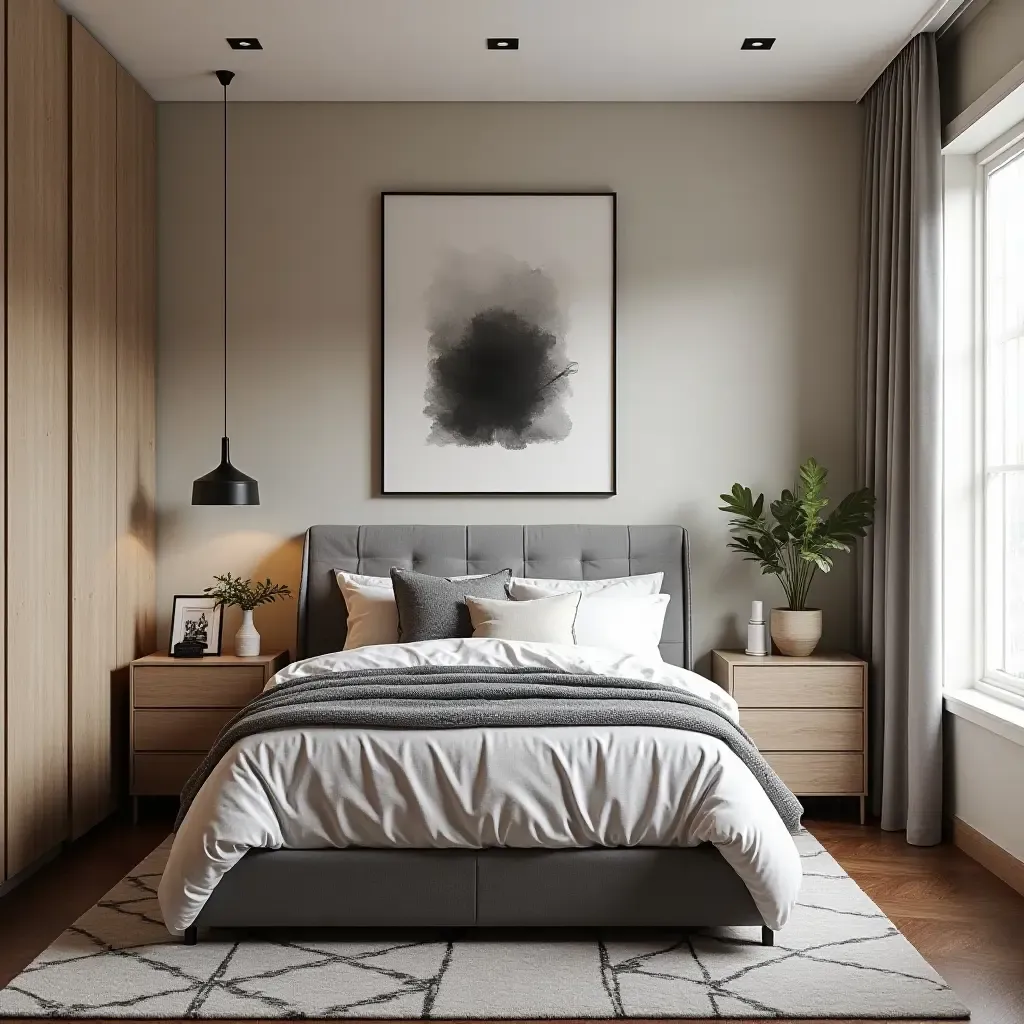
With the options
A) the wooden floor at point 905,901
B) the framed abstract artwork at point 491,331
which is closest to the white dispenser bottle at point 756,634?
the wooden floor at point 905,901

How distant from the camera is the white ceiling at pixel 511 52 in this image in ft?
12.5

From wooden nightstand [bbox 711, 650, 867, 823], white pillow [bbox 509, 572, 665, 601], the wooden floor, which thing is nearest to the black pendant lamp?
white pillow [bbox 509, 572, 665, 601]

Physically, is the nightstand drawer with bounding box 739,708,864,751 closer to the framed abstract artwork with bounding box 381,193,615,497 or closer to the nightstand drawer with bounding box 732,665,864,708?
the nightstand drawer with bounding box 732,665,864,708

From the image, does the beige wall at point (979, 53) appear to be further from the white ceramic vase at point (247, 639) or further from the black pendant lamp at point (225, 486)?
the white ceramic vase at point (247, 639)

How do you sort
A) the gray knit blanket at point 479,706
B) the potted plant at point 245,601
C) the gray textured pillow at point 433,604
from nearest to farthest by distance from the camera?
1. the gray knit blanket at point 479,706
2. the gray textured pillow at point 433,604
3. the potted plant at point 245,601

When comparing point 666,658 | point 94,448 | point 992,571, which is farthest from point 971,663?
point 94,448

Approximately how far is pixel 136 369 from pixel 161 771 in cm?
165

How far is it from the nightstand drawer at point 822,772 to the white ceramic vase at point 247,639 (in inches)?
83.6

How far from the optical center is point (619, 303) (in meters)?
4.73

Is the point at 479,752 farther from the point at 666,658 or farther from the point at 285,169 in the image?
the point at 285,169

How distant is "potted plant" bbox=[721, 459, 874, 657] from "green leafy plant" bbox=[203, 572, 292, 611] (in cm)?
196

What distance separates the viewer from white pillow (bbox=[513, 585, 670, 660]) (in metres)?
4.10

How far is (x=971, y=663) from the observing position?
4.04m

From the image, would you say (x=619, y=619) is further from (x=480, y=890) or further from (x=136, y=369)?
(x=136, y=369)
